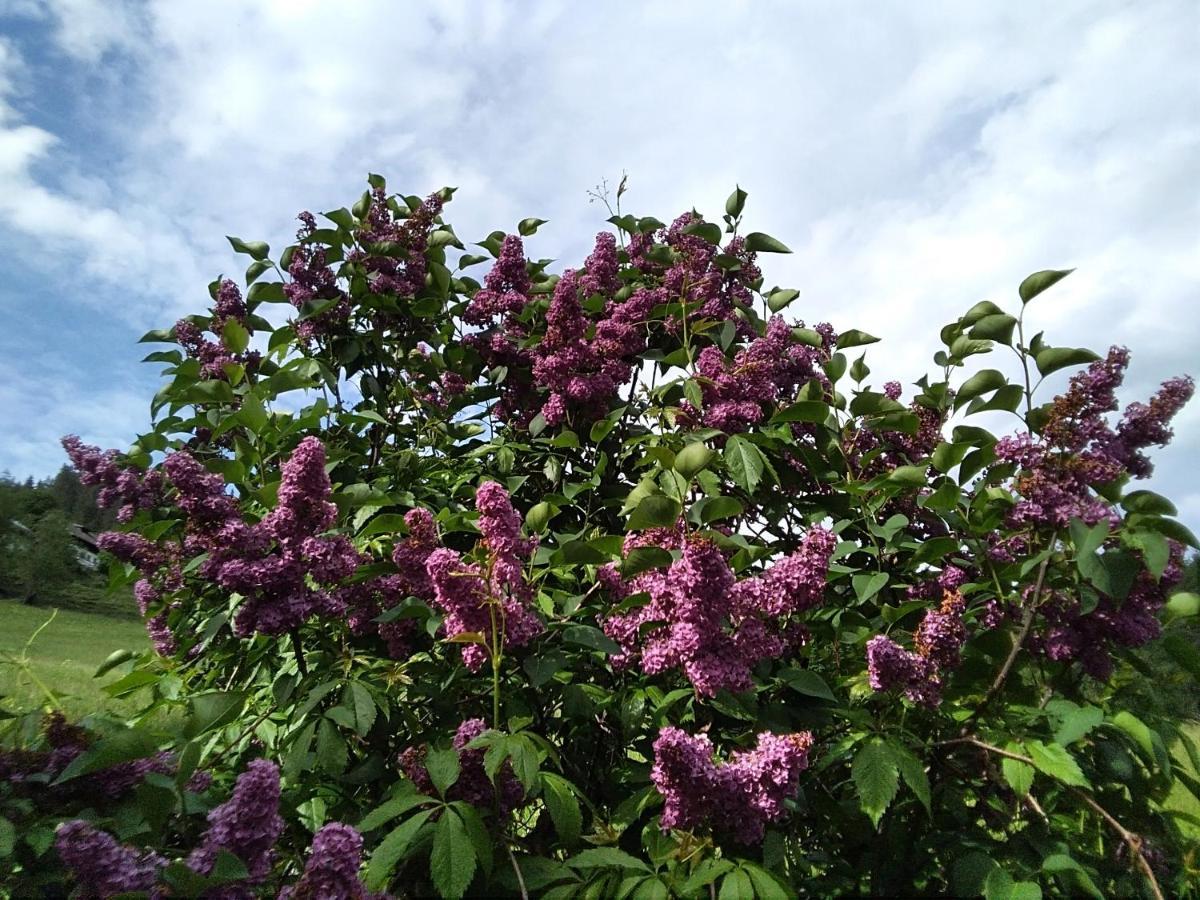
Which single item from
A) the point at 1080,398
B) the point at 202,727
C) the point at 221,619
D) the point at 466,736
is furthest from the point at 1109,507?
the point at 221,619

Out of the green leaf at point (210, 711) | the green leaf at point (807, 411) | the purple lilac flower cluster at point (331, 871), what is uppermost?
the green leaf at point (807, 411)

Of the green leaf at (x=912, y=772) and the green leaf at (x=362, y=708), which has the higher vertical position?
the green leaf at (x=362, y=708)

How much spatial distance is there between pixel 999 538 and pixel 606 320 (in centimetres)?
174

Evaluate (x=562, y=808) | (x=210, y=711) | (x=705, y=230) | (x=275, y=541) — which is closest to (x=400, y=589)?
(x=275, y=541)

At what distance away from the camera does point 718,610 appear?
5.80 ft

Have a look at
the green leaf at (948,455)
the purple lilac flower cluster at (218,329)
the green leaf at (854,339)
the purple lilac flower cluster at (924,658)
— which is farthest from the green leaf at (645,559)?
the purple lilac flower cluster at (218,329)

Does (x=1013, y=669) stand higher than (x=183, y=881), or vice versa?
(x=1013, y=669)

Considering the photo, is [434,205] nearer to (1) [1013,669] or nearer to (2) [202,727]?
(2) [202,727]

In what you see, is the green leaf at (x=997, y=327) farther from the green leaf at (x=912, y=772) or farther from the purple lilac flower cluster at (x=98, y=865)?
the purple lilac flower cluster at (x=98, y=865)

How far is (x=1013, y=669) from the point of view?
2.12 m

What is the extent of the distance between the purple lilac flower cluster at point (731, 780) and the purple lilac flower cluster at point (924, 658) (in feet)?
0.90

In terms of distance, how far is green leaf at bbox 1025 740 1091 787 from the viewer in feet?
5.43

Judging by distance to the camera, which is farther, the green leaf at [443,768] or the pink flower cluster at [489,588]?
the pink flower cluster at [489,588]

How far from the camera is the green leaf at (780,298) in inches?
137
